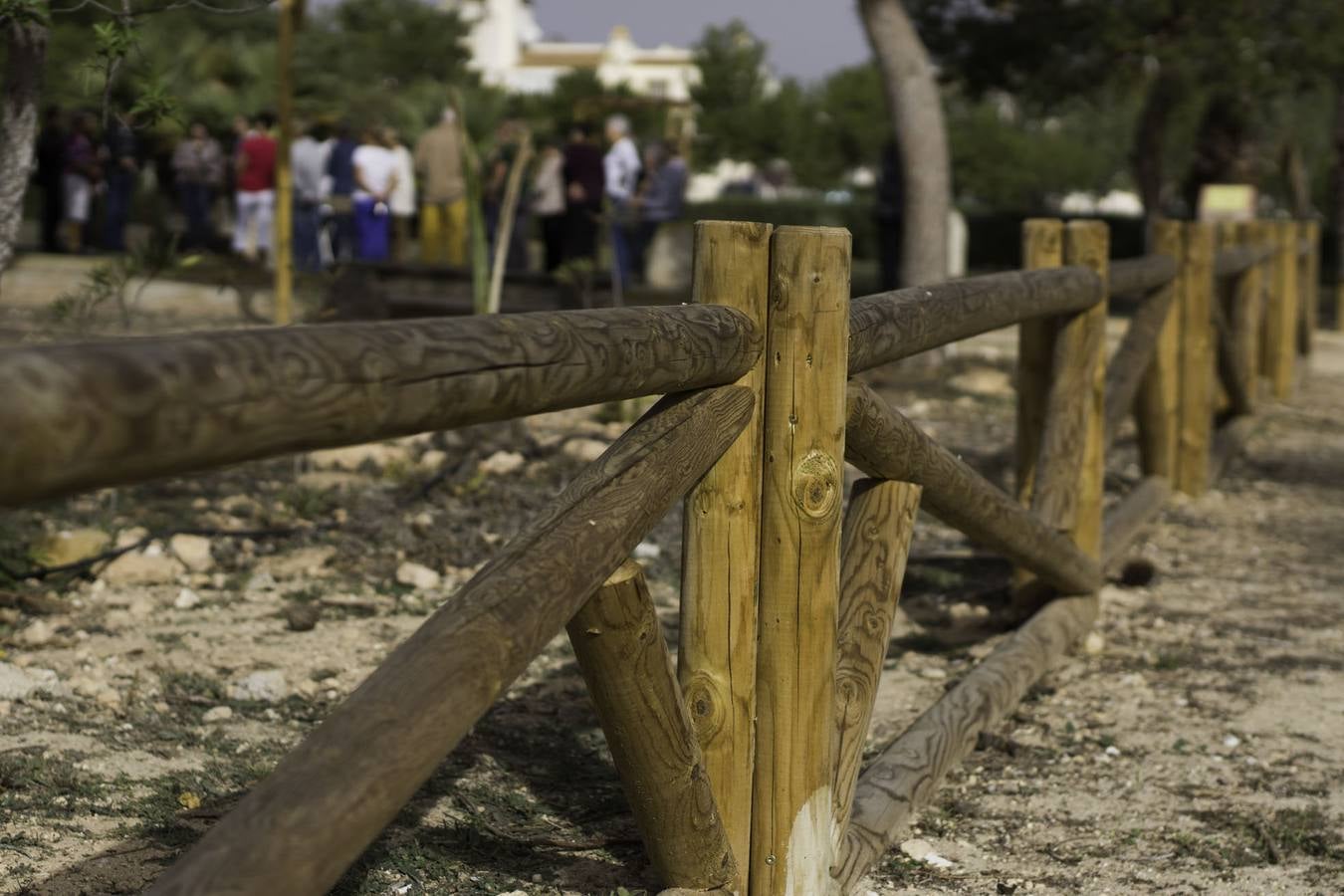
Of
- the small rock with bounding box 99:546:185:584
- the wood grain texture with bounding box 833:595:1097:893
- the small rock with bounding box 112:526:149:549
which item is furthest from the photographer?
the small rock with bounding box 112:526:149:549

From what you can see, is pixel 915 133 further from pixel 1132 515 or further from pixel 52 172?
pixel 52 172

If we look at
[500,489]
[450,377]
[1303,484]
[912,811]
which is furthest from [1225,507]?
[450,377]

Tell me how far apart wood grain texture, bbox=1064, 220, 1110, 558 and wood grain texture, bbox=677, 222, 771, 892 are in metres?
2.31

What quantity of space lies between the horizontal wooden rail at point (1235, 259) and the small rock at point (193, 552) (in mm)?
4334

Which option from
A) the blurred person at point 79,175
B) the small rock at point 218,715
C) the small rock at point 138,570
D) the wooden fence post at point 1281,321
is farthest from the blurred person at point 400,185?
the small rock at point 218,715

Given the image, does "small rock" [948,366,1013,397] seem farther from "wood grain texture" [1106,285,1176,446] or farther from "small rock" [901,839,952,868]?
A: "small rock" [901,839,952,868]

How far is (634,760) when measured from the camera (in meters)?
2.52

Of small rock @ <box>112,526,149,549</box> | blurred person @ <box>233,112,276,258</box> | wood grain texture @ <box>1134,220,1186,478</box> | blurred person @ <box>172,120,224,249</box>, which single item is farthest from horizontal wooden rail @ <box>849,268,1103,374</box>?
blurred person @ <box>172,120,224,249</box>

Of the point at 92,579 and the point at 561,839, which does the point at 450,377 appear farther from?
the point at 92,579

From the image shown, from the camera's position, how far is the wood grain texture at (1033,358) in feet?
15.9

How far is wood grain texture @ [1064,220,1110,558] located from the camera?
16.1 feet

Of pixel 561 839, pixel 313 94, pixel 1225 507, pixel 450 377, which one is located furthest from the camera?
pixel 313 94

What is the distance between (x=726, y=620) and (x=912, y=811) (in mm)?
912

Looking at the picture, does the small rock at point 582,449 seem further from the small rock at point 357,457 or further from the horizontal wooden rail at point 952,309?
the horizontal wooden rail at point 952,309
